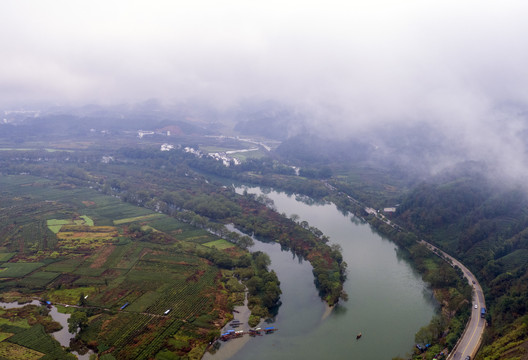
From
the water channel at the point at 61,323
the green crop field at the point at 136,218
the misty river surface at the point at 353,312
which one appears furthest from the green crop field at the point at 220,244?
the water channel at the point at 61,323

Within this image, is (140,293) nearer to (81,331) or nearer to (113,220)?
(81,331)

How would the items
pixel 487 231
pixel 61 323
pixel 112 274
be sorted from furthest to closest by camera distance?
pixel 487 231 < pixel 112 274 < pixel 61 323

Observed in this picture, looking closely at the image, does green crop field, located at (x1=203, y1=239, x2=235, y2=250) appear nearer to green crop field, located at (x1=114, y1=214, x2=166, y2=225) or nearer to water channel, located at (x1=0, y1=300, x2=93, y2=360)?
green crop field, located at (x1=114, y1=214, x2=166, y2=225)

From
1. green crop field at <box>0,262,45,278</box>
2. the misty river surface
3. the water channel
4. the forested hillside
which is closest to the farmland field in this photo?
green crop field at <box>0,262,45,278</box>

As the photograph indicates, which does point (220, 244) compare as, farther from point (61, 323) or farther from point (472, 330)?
point (472, 330)

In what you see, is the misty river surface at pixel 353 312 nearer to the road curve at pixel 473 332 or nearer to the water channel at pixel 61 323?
the road curve at pixel 473 332

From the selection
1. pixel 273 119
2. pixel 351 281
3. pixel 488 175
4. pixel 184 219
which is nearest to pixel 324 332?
pixel 351 281

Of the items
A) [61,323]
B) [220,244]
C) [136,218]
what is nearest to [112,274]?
[61,323]

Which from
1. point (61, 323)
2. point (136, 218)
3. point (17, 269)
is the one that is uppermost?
point (136, 218)
